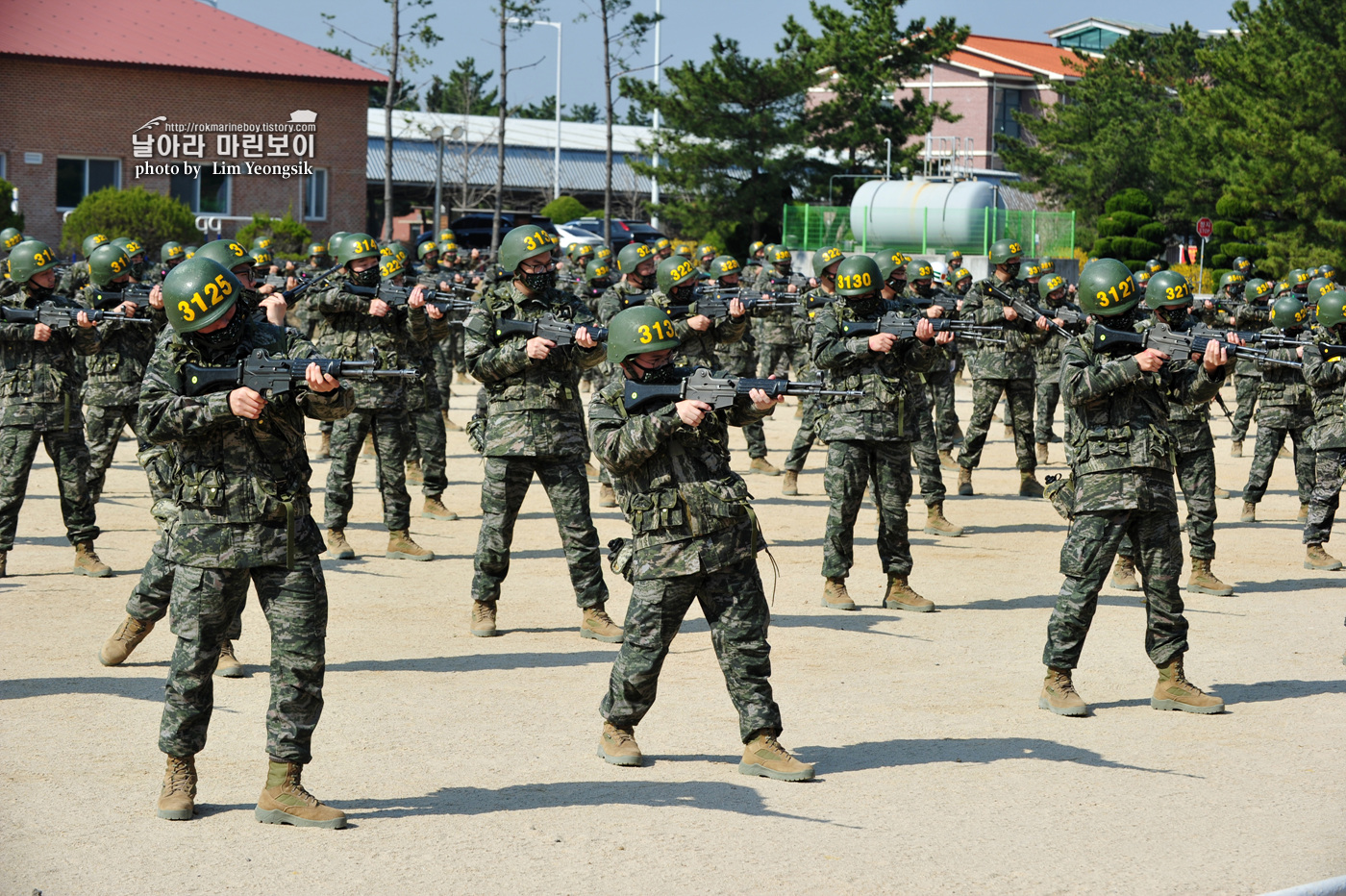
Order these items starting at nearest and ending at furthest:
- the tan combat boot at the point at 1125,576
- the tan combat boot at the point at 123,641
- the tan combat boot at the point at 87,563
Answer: the tan combat boot at the point at 123,641 → the tan combat boot at the point at 87,563 → the tan combat boot at the point at 1125,576

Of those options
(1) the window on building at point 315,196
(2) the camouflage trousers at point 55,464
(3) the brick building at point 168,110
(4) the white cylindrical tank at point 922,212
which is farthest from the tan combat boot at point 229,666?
(1) the window on building at point 315,196

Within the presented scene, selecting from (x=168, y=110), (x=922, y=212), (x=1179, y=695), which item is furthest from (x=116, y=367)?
(x=168, y=110)

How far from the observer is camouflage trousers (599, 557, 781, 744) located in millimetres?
6160

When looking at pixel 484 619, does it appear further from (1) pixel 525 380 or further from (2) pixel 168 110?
(2) pixel 168 110

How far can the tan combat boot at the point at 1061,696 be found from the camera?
7.28m

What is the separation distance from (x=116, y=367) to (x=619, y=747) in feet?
22.3

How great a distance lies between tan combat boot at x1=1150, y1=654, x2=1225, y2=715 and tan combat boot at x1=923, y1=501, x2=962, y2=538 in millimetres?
Result: 5259

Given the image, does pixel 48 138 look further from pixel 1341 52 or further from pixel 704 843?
pixel 704 843

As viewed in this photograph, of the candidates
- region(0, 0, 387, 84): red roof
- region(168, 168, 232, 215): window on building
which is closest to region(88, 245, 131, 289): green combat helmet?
region(0, 0, 387, 84): red roof

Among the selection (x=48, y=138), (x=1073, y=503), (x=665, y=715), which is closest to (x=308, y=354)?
(x=665, y=715)

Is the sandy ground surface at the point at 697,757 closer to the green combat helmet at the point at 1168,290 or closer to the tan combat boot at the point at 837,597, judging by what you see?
the tan combat boot at the point at 837,597

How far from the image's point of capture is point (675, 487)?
621 centimetres

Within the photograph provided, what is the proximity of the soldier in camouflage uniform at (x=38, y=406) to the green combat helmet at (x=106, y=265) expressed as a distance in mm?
813

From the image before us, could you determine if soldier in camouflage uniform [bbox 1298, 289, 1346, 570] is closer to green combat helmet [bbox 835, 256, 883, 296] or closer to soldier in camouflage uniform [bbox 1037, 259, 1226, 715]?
green combat helmet [bbox 835, 256, 883, 296]
